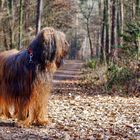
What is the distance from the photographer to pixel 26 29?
35.0 metres

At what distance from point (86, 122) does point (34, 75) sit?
1494mm

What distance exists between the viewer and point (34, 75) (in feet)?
27.2

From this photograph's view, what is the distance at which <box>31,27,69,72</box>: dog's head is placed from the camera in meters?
8.17

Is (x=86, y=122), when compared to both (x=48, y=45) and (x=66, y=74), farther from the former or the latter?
(x=66, y=74)

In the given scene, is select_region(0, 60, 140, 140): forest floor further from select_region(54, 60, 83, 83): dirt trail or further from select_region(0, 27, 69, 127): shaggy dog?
select_region(54, 60, 83, 83): dirt trail

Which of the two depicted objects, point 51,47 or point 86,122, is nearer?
point 51,47

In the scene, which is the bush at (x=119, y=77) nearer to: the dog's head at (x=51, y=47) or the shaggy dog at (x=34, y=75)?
the shaggy dog at (x=34, y=75)

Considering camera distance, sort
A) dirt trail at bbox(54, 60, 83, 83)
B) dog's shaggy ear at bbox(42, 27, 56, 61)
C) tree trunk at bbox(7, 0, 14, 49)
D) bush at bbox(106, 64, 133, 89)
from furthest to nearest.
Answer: tree trunk at bbox(7, 0, 14, 49) → dirt trail at bbox(54, 60, 83, 83) → bush at bbox(106, 64, 133, 89) → dog's shaggy ear at bbox(42, 27, 56, 61)

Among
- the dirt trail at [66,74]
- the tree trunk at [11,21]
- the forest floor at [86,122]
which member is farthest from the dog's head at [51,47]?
the tree trunk at [11,21]

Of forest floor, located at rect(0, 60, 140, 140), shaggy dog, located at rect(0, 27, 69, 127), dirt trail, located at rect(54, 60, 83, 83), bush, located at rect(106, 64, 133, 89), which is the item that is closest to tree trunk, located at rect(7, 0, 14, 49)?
dirt trail, located at rect(54, 60, 83, 83)

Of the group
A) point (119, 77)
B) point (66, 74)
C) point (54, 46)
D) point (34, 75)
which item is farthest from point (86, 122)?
point (66, 74)

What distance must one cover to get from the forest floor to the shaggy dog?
0.32 m

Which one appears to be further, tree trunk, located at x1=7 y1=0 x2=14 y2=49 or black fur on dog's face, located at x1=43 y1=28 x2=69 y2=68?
tree trunk, located at x1=7 y1=0 x2=14 y2=49

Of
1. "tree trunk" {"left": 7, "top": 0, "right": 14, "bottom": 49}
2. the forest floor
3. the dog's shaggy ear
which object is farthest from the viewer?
"tree trunk" {"left": 7, "top": 0, "right": 14, "bottom": 49}
